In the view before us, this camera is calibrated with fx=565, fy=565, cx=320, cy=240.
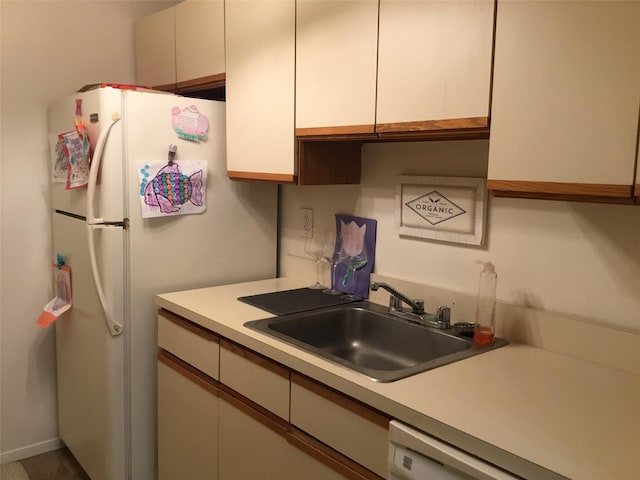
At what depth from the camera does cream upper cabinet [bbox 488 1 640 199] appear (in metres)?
1.16

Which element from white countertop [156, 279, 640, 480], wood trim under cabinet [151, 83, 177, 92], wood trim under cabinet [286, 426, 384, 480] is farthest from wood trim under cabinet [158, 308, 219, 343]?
wood trim under cabinet [151, 83, 177, 92]

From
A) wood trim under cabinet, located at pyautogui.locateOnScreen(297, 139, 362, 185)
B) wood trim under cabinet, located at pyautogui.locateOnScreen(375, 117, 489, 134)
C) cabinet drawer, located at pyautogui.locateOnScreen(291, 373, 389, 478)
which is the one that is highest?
wood trim under cabinet, located at pyautogui.locateOnScreen(375, 117, 489, 134)

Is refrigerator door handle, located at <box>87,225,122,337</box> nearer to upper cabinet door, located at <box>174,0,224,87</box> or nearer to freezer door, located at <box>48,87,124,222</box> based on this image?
freezer door, located at <box>48,87,124,222</box>

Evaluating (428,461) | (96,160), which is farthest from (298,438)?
(96,160)

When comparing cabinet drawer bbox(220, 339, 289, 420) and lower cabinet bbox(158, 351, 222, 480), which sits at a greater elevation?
cabinet drawer bbox(220, 339, 289, 420)

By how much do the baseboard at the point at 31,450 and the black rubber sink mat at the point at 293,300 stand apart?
4.70 feet

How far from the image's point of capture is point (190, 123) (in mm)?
2234

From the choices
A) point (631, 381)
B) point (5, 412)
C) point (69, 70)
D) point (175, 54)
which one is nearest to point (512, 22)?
point (631, 381)

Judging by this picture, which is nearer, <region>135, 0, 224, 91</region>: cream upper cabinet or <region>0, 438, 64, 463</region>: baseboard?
<region>135, 0, 224, 91</region>: cream upper cabinet

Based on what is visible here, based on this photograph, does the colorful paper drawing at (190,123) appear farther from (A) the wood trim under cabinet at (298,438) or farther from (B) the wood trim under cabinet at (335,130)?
(A) the wood trim under cabinet at (298,438)

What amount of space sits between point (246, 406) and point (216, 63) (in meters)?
1.37

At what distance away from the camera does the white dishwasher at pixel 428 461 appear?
110cm

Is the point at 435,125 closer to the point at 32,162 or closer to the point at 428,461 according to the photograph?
the point at 428,461

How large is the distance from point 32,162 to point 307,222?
51.3 inches
